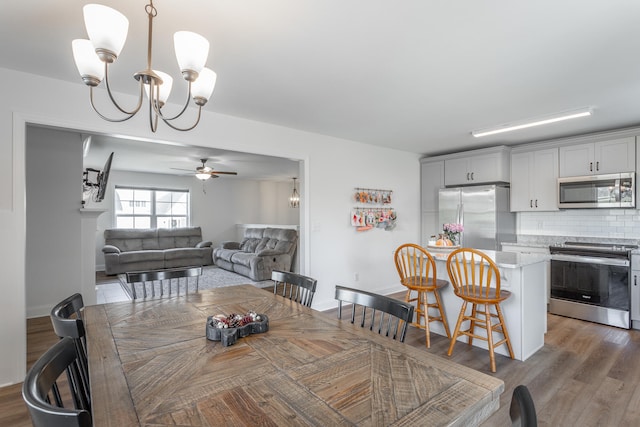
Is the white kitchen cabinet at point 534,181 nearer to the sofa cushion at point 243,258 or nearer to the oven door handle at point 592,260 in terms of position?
the oven door handle at point 592,260

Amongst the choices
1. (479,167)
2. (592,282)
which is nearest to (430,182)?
(479,167)

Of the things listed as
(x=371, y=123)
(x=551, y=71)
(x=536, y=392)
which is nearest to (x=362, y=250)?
(x=371, y=123)

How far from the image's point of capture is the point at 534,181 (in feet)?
15.3

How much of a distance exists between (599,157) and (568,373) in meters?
2.93

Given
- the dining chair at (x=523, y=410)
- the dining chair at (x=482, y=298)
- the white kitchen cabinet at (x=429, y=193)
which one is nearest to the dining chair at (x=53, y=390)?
the dining chair at (x=523, y=410)

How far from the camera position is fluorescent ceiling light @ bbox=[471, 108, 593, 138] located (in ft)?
11.0

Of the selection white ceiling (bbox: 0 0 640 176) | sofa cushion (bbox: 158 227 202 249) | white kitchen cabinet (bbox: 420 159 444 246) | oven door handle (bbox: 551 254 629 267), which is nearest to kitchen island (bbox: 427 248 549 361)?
oven door handle (bbox: 551 254 629 267)

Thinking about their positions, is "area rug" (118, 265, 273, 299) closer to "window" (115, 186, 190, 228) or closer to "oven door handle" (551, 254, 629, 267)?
"window" (115, 186, 190, 228)

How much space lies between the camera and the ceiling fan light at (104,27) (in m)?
1.28

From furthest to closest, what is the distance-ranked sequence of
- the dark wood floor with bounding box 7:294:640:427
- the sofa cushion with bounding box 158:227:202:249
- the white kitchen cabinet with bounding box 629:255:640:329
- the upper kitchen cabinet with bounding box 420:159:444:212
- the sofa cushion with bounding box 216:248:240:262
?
1. the sofa cushion with bounding box 158:227:202:249
2. the sofa cushion with bounding box 216:248:240:262
3. the upper kitchen cabinet with bounding box 420:159:444:212
4. the white kitchen cabinet with bounding box 629:255:640:329
5. the dark wood floor with bounding box 7:294:640:427

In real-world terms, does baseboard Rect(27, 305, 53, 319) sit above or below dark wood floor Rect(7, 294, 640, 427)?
above

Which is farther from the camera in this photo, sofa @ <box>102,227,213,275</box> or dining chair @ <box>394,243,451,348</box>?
sofa @ <box>102,227,213,275</box>

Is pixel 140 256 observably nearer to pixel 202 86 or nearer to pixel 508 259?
pixel 202 86

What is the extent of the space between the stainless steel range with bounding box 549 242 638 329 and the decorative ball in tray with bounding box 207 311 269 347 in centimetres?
417
